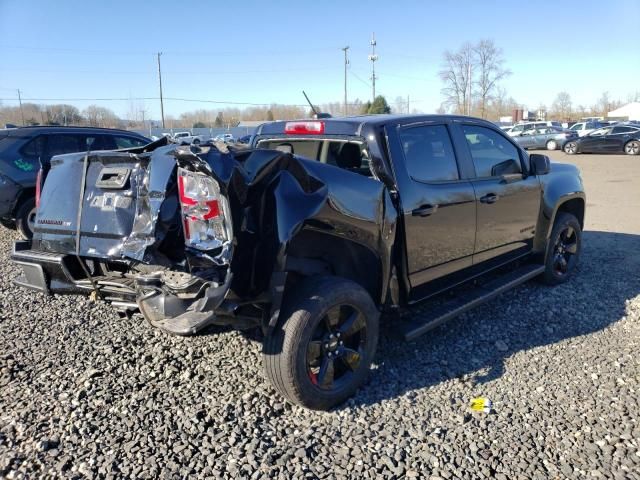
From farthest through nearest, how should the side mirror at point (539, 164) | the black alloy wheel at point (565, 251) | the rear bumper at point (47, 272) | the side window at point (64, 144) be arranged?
the side window at point (64, 144), the black alloy wheel at point (565, 251), the side mirror at point (539, 164), the rear bumper at point (47, 272)

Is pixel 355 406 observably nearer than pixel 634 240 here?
Yes

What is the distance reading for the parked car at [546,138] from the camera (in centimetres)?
2920

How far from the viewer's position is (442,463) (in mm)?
2672

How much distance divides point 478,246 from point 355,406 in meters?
1.88

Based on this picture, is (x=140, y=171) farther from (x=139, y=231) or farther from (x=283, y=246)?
(x=283, y=246)

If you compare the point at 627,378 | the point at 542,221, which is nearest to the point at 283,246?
the point at 627,378

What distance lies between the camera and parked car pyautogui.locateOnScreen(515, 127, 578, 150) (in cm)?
2920

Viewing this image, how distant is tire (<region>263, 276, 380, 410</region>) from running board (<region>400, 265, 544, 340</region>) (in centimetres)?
35

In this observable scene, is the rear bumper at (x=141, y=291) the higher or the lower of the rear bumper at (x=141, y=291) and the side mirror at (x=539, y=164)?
the lower

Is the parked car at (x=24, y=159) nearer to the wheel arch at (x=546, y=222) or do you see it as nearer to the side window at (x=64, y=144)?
the side window at (x=64, y=144)

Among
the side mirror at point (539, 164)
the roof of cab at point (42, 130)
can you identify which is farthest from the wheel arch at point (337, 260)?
the roof of cab at point (42, 130)

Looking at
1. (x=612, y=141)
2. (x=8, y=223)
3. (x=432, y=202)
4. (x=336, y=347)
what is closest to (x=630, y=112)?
(x=612, y=141)

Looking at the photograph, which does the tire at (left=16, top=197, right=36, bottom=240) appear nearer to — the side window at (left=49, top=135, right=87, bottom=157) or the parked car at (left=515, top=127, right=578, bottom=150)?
the side window at (left=49, top=135, right=87, bottom=157)

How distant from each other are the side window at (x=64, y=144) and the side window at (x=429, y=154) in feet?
22.2
